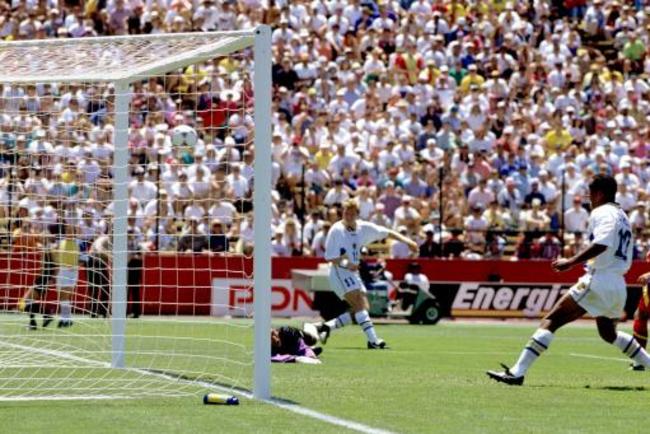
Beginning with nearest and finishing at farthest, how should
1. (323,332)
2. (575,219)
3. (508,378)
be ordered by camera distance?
(508,378) → (323,332) → (575,219)

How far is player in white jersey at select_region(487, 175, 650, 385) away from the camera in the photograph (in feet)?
47.9

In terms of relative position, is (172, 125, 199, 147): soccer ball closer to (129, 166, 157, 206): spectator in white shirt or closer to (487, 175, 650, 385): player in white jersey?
(129, 166, 157, 206): spectator in white shirt

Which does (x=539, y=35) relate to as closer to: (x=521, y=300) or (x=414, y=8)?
(x=414, y=8)

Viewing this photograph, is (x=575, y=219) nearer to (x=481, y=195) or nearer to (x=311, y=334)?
(x=481, y=195)

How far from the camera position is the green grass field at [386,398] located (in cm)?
1130

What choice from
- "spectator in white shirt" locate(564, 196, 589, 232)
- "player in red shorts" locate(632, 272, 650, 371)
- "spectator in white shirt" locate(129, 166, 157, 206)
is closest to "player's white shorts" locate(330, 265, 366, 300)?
"player in red shorts" locate(632, 272, 650, 371)

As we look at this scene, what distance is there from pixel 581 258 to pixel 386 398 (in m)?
2.34

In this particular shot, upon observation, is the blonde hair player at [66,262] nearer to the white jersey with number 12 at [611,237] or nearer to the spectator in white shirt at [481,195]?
the white jersey with number 12 at [611,237]

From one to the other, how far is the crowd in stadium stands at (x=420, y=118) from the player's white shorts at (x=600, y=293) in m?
13.6

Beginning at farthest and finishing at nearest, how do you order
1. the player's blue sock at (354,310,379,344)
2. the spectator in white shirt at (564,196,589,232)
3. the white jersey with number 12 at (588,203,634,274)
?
the spectator in white shirt at (564,196,589,232)
the player's blue sock at (354,310,379,344)
the white jersey with number 12 at (588,203,634,274)

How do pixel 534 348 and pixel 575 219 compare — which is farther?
pixel 575 219

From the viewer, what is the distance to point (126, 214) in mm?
16500

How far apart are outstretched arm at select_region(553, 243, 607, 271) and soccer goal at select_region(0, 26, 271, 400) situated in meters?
2.82

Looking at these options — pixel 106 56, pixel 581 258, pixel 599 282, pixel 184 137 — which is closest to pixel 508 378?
pixel 599 282
